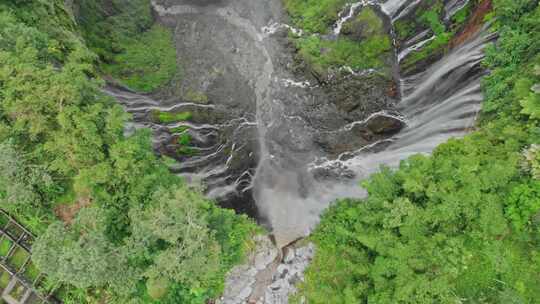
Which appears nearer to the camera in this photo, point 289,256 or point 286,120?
point 289,256

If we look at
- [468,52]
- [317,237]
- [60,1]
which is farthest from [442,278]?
[60,1]

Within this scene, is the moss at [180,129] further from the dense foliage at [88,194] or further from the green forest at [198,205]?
the dense foliage at [88,194]

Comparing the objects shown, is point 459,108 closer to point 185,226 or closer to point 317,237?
point 317,237

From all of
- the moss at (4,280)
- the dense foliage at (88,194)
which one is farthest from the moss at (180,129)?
the moss at (4,280)

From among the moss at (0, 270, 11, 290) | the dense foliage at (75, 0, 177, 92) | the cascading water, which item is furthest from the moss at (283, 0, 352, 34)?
the moss at (0, 270, 11, 290)

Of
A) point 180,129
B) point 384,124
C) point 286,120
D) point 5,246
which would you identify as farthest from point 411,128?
point 5,246

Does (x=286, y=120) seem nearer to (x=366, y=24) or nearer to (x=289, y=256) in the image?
(x=366, y=24)
